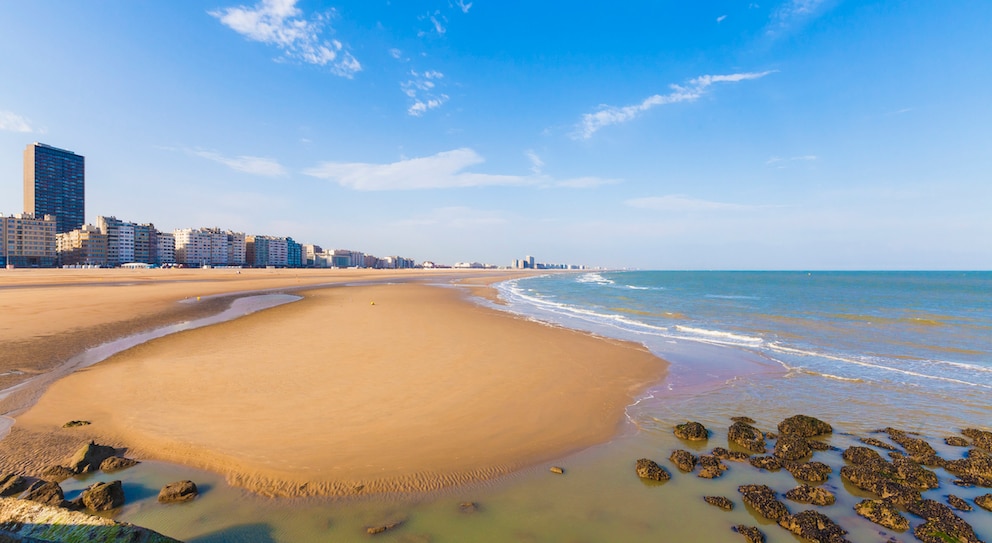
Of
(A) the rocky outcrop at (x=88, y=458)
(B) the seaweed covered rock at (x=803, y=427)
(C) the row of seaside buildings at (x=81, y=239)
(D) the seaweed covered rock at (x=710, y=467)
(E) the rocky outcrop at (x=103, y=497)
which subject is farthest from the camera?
(C) the row of seaside buildings at (x=81, y=239)

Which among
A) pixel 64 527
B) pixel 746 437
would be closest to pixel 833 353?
pixel 746 437

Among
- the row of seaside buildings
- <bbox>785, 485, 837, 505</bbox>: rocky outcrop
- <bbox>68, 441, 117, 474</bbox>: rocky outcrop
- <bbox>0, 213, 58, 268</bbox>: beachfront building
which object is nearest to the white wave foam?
<bbox>785, 485, 837, 505</bbox>: rocky outcrop

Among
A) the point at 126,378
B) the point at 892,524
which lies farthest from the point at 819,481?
the point at 126,378

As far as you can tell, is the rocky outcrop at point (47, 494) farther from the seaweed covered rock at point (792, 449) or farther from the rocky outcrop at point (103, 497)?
the seaweed covered rock at point (792, 449)

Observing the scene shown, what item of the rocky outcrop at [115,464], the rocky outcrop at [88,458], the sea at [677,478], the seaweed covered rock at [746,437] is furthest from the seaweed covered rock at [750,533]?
the rocky outcrop at [88,458]

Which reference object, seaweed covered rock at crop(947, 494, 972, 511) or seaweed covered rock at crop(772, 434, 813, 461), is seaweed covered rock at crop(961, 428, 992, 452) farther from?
seaweed covered rock at crop(772, 434, 813, 461)

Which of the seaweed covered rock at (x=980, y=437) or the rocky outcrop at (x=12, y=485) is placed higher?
the rocky outcrop at (x=12, y=485)

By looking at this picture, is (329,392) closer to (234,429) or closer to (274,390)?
(274,390)
